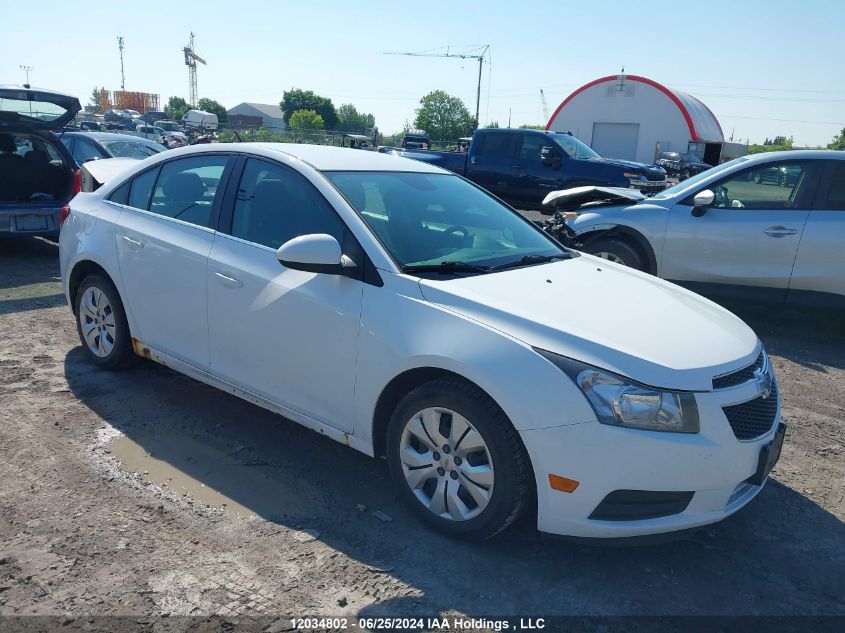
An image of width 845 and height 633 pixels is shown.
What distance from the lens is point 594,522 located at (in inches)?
111

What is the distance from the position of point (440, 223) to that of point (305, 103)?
115030 mm

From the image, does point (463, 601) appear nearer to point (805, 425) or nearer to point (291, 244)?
point (291, 244)

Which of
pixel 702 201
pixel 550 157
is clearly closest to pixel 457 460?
pixel 702 201

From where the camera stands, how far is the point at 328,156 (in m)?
4.16

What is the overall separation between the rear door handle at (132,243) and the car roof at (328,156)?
629mm

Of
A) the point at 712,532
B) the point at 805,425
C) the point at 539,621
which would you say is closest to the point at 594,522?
the point at 539,621

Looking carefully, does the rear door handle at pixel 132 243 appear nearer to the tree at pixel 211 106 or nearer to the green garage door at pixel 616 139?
the green garage door at pixel 616 139

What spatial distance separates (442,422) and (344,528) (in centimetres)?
71

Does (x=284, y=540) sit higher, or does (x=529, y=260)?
(x=529, y=260)

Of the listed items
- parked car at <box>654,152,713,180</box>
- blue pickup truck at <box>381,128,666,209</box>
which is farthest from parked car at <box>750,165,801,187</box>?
parked car at <box>654,152,713,180</box>

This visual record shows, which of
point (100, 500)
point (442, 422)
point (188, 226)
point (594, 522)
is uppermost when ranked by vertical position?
point (188, 226)

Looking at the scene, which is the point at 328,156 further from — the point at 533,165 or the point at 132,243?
the point at 533,165

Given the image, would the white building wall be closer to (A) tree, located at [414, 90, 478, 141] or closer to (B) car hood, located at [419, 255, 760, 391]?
(A) tree, located at [414, 90, 478, 141]

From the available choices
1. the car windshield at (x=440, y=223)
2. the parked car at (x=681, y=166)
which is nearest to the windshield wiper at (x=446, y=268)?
the car windshield at (x=440, y=223)
